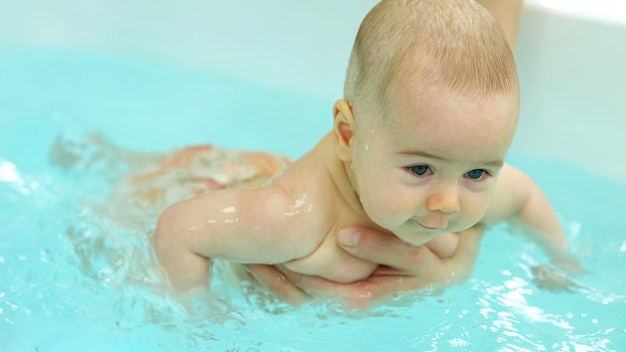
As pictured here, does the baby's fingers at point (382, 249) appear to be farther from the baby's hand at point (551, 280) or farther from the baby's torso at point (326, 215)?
the baby's hand at point (551, 280)

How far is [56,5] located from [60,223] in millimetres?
929

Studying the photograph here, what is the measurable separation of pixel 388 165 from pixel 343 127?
115 millimetres

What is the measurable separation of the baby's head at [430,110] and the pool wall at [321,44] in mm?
762

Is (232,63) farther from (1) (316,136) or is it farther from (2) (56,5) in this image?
(2) (56,5)

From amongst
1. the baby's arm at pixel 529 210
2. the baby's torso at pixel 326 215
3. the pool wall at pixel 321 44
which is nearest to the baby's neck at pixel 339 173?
the baby's torso at pixel 326 215

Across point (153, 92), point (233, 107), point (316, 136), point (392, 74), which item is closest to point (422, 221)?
point (392, 74)

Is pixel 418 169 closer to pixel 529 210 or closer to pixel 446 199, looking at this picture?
pixel 446 199

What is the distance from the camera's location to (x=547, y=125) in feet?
6.14

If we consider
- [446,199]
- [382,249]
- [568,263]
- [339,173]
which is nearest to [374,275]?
[382,249]

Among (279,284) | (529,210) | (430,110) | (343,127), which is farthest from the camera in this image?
(529,210)

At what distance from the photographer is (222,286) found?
4.63ft

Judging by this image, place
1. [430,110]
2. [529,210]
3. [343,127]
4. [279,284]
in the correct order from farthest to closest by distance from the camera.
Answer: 1. [529,210]
2. [279,284]
3. [343,127]
4. [430,110]

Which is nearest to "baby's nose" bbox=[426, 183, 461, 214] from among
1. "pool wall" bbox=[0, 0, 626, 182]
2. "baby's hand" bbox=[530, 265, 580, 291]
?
"baby's hand" bbox=[530, 265, 580, 291]

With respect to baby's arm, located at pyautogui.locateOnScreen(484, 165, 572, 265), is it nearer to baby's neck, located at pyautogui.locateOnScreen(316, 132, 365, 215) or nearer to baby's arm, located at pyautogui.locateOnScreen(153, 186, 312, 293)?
baby's neck, located at pyautogui.locateOnScreen(316, 132, 365, 215)
